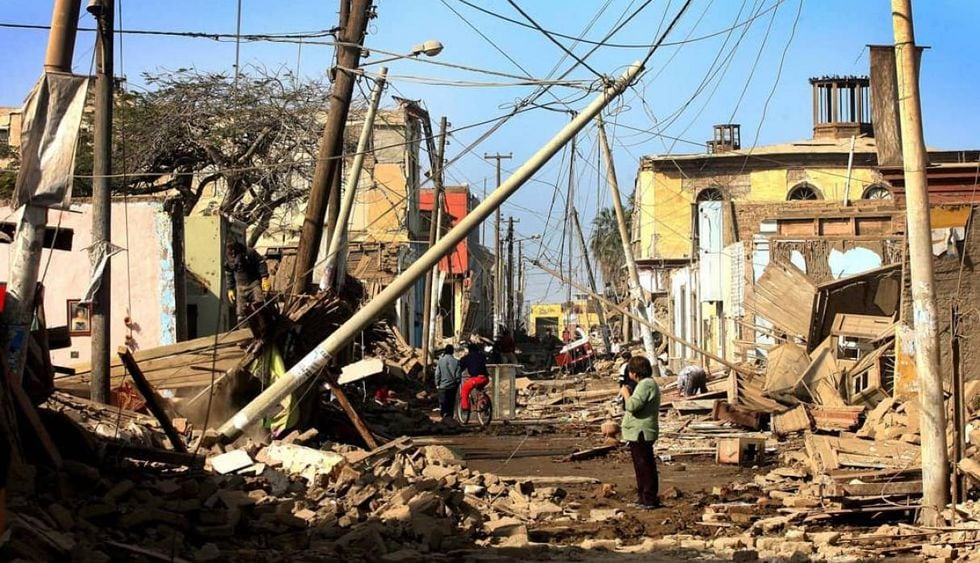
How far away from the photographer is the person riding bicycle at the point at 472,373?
23.5m

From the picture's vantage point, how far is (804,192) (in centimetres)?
5469

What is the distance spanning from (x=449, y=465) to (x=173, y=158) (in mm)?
23469

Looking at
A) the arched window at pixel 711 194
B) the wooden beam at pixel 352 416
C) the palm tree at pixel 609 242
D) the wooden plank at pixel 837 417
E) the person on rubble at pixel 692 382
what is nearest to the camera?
the wooden beam at pixel 352 416

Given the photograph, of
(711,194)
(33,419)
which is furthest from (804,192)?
(33,419)

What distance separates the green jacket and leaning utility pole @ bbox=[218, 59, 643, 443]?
2883mm

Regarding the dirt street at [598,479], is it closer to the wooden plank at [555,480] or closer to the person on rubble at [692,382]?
the wooden plank at [555,480]

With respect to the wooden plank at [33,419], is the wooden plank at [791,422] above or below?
below

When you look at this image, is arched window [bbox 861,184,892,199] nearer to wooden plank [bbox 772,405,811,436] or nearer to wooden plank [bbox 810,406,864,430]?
wooden plank [bbox 772,405,811,436]

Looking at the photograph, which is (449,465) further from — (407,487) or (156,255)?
(156,255)

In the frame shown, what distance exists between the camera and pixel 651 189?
2189 inches

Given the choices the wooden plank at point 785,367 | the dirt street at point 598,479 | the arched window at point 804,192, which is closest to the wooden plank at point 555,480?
the dirt street at point 598,479

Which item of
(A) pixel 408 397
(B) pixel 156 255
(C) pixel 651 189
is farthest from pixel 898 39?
(C) pixel 651 189

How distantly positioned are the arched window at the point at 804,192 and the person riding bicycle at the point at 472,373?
33.9m

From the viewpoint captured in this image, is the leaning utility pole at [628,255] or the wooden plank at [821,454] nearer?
the wooden plank at [821,454]
